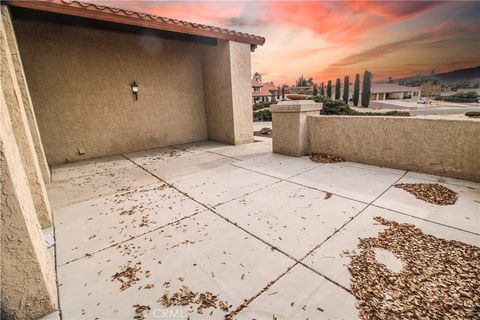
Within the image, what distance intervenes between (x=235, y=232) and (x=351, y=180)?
8.32ft

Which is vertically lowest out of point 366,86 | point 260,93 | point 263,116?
point 263,116

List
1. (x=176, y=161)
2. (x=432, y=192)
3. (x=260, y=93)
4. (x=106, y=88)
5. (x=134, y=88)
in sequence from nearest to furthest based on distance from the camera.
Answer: (x=432, y=192)
(x=176, y=161)
(x=106, y=88)
(x=134, y=88)
(x=260, y=93)

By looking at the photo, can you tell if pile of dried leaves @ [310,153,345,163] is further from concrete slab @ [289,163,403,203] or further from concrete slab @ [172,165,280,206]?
concrete slab @ [172,165,280,206]

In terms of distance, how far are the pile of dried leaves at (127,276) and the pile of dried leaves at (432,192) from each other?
3808mm

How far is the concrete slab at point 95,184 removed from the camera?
3945 millimetres

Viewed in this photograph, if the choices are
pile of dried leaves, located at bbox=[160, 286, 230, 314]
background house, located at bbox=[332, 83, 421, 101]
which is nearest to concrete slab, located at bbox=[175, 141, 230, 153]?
pile of dried leaves, located at bbox=[160, 286, 230, 314]

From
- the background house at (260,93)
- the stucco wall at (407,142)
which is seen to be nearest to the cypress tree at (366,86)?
the background house at (260,93)

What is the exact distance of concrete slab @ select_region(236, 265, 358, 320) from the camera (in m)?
1.61

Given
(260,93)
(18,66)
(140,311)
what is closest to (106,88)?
(18,66)

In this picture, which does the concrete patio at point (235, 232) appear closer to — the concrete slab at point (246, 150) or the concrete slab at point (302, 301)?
the concrete slab at point (302, 301)

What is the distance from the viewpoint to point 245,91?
24.5 feet

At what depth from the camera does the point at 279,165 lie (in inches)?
203

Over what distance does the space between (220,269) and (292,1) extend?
291 inches

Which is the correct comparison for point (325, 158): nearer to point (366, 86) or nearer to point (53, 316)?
point (53, 316)
